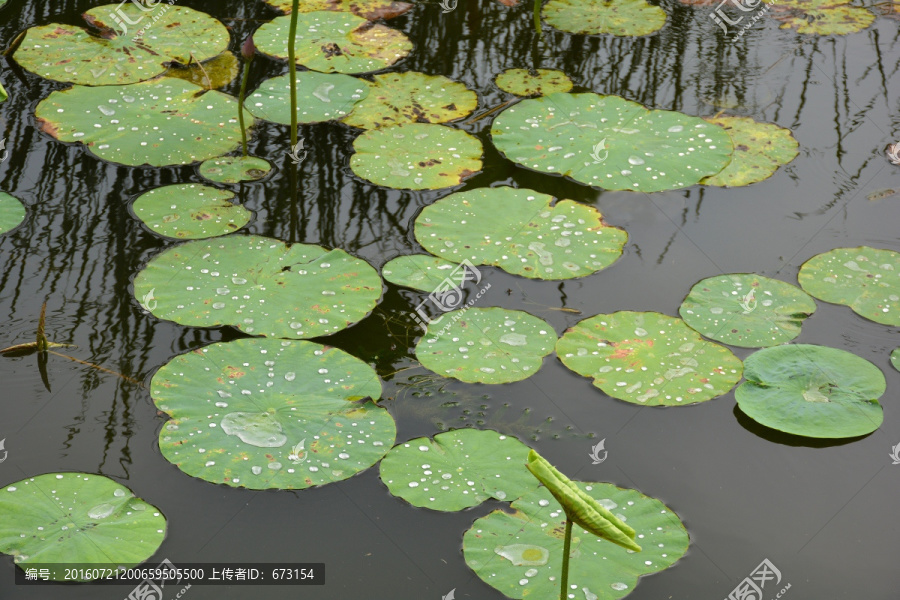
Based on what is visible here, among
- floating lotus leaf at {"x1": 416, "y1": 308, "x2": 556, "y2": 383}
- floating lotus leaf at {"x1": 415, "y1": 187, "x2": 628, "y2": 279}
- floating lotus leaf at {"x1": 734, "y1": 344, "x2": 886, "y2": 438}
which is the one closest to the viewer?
floating lotus leaf at {"x1": 734, "y1": 344, "x2": 886, "y2": 438}

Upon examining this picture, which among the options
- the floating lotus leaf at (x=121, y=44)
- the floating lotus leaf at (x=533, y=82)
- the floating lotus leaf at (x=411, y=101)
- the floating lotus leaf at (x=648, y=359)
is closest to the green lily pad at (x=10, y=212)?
the floating lotus leaf at (x=121, y=44)

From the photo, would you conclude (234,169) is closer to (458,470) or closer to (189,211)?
(189,211)

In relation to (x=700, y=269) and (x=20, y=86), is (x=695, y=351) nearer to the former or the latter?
(x=700, y=269)

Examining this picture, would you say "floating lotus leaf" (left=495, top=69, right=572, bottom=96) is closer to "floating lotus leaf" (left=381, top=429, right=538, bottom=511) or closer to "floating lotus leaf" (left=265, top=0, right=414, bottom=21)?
"floating lotus leaf" (left=265, top=0, right=414, bottom=21)

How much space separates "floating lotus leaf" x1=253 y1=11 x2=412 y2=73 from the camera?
15.2 ft

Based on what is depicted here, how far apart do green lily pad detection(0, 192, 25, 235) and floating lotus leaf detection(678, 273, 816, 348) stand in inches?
103

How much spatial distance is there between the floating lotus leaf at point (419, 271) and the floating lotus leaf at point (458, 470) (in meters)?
0.74

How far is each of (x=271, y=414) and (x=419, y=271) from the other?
2.91 ft

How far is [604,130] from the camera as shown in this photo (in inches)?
162

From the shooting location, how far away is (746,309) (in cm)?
323

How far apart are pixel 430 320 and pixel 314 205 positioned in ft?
2.91

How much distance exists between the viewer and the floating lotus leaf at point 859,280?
3.25m
